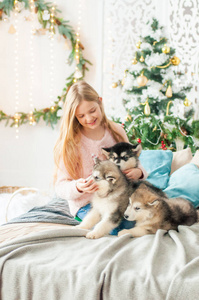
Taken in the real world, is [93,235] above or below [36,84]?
below

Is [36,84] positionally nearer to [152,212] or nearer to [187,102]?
[187,102]

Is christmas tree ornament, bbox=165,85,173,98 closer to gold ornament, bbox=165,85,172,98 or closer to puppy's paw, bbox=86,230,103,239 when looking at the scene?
gold ornament, bbox=165,85,172,98

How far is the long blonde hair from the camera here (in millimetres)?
2037

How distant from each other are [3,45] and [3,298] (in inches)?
147

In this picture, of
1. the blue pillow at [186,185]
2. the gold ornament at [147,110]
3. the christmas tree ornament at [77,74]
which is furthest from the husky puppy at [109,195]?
the christmas tree ornament at [77,74]

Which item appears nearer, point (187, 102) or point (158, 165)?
point (158, 165)

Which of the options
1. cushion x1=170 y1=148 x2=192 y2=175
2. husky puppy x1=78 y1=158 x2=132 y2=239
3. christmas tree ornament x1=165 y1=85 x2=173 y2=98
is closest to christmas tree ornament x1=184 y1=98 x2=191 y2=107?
christmas tree ornament x1=165 y1=85 x2=173 y2=98

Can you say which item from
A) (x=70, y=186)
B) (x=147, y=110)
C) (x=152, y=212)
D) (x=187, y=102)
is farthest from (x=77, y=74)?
(x=152, y=212)

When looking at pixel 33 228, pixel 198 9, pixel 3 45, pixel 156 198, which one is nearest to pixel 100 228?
pixel 156 198

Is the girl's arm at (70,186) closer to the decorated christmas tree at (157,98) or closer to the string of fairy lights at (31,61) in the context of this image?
the decorated christmas tree at (157,98)

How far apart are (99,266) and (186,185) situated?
3.70 feet

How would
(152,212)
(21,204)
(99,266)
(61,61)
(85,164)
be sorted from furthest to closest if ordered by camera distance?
(61,61), (21,204), (85,164), (152,212), (99,266)

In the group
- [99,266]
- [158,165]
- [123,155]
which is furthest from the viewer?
[158,165]

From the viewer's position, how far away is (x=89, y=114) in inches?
79.9
